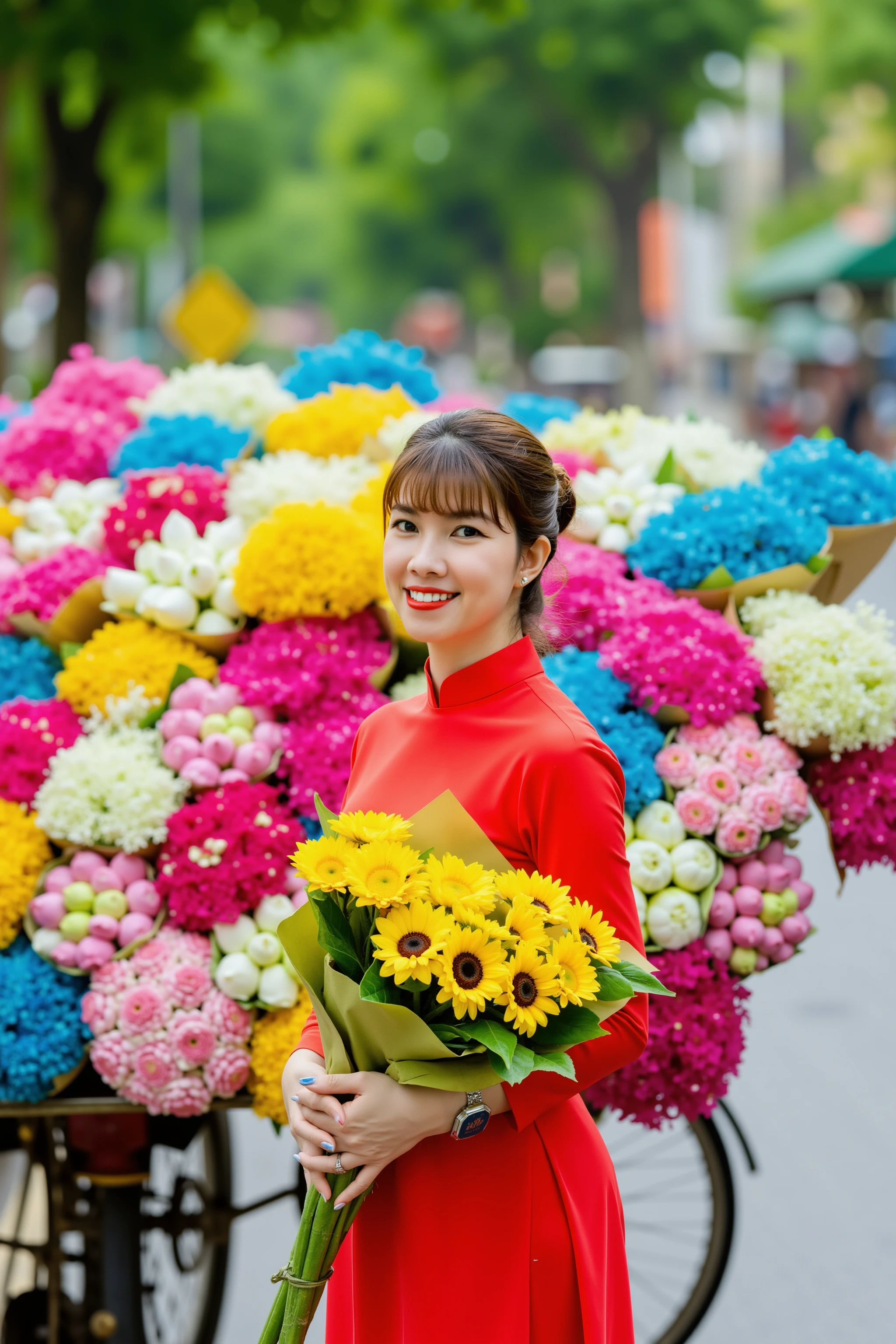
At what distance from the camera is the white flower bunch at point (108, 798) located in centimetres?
279

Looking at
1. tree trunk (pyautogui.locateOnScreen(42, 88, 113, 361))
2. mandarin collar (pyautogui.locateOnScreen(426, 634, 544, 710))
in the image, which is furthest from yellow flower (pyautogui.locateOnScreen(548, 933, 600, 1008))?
tree trunk (pyautogui.locateOnScreen(42, 88, 113, 361))

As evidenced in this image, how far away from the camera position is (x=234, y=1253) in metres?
4.51

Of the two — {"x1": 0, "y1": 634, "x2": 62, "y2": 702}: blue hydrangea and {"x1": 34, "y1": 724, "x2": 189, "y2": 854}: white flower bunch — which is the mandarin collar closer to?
{"x1": 34, "y1": 724, "x2": 189, "y2": 854}: white flower bunch

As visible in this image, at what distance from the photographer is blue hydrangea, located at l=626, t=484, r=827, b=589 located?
122 inches

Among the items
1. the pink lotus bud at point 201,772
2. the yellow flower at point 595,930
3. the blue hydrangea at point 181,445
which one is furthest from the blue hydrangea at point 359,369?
the yellow flower at point 595,930

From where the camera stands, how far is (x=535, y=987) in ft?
5.85

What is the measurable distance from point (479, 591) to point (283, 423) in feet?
6.21

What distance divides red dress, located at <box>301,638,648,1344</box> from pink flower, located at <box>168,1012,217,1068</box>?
636 mm

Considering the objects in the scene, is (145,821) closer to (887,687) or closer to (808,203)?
(887,687)

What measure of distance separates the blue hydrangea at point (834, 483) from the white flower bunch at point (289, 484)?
0.90 m

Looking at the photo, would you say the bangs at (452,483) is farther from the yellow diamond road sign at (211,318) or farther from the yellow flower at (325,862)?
the yellow diamond road sign at (211,318)

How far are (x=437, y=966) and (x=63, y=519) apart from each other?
2173 mm

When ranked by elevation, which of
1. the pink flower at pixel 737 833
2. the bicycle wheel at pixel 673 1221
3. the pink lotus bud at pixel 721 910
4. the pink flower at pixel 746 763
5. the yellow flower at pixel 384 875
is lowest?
the bicycle wheel at pixel 673 1221

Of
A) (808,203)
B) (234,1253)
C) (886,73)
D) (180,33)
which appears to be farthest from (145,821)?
(808,203)
